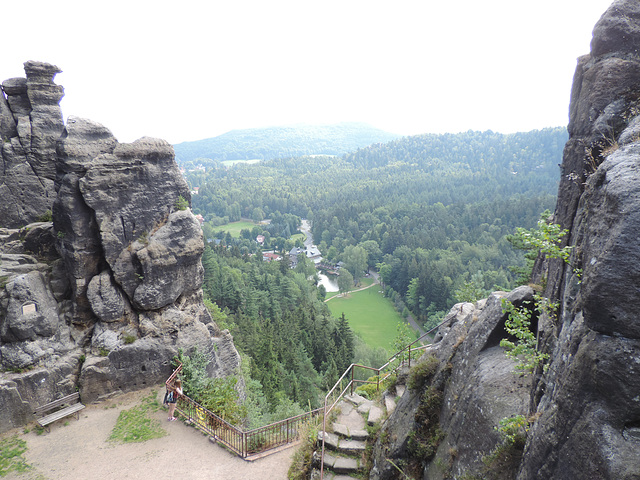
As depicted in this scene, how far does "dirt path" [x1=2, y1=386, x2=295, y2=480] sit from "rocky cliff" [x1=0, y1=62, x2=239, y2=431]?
6.39ft

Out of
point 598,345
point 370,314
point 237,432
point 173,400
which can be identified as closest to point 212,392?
point 173,400

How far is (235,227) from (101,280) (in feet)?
467

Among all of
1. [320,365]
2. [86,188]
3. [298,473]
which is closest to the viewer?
[298,473]

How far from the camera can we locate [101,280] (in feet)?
58.5

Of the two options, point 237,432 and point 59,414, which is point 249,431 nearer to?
point 237,432

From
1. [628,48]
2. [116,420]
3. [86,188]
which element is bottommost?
[116,420]

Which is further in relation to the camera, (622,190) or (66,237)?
(66,237)

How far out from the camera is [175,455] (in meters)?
13.7

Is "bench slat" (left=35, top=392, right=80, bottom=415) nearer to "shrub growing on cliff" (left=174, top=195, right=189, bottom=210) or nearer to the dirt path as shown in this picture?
the dirt path

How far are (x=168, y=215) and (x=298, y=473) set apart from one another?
43.1ft

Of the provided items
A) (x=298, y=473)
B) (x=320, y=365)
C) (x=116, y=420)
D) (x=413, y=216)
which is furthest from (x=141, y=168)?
(x=413, y=216)

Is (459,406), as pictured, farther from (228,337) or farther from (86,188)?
(86,188)

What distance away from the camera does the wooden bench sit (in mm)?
15039

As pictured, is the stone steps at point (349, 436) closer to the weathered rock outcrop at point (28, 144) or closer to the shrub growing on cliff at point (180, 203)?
the shrub growing on cliff at point (180, 203)
